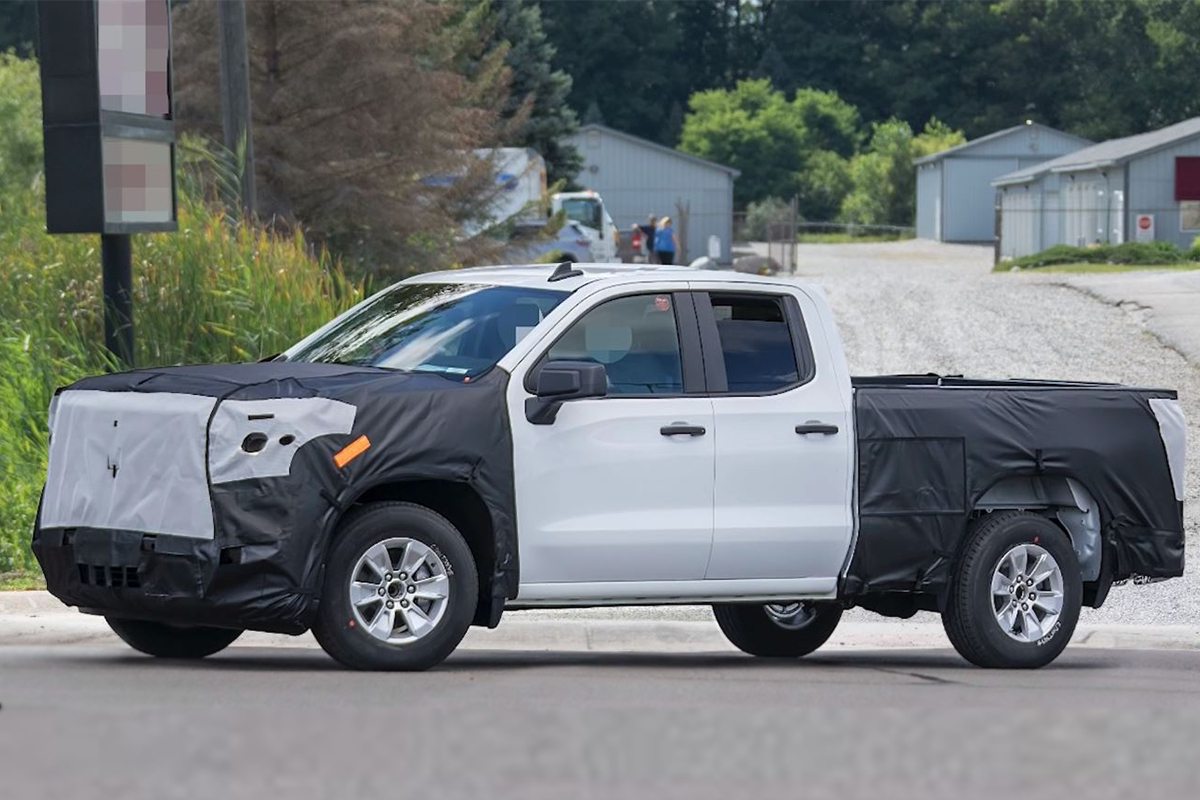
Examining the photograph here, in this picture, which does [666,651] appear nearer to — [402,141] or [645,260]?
[402,141]

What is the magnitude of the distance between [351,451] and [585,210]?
133ft

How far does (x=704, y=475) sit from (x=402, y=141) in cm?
1763

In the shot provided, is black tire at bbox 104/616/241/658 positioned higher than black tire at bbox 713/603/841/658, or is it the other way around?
black tire at bbox 104/616/241/658

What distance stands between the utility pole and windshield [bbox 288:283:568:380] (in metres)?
9.07

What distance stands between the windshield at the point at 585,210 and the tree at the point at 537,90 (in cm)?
1380

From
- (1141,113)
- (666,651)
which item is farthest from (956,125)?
(666,651)

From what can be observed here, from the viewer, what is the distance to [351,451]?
27.6 feet

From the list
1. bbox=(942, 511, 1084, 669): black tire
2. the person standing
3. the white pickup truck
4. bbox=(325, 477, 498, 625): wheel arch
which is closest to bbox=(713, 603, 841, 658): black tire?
the white pickup truck

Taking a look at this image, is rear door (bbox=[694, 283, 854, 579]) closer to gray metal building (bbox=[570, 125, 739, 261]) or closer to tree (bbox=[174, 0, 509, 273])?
tree (bbox=[174, 0, 509, 273])

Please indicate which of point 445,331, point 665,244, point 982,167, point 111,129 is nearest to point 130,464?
point 445,331

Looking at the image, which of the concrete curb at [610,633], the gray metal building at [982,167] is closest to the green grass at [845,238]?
the gray metal building at [982,167]

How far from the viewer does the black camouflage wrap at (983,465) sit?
974 cm

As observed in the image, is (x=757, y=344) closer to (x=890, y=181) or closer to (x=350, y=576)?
(x=350, y=576)

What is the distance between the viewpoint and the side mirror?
8.76 m
